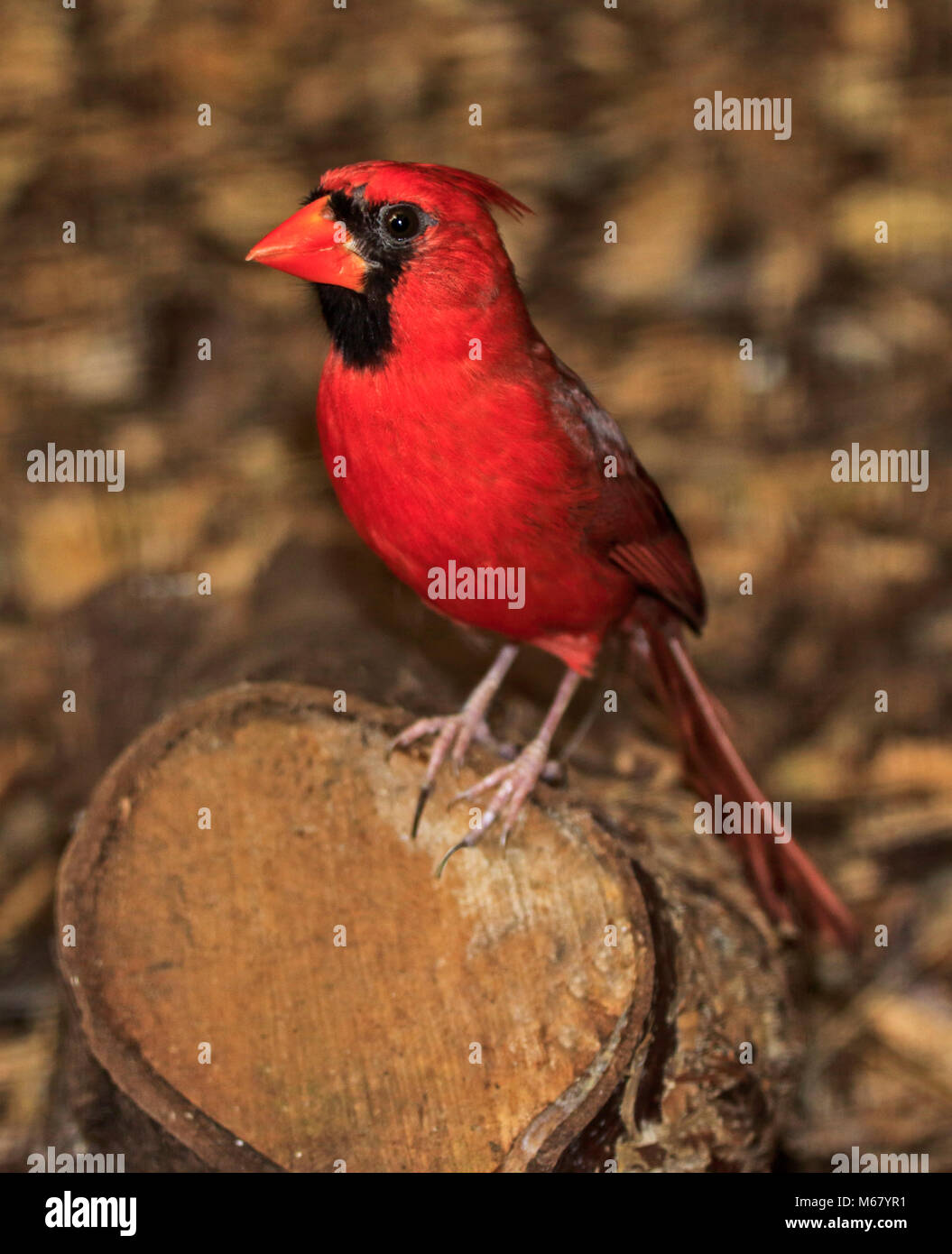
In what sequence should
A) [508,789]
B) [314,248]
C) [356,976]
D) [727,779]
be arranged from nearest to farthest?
[314,248] < [356,976] < [508,789] < [727,779]

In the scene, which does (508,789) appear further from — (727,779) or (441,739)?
(727,779)

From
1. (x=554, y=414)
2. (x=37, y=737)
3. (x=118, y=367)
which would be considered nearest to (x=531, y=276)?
(x=118, y=367)

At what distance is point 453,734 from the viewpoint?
→ 5.62ft

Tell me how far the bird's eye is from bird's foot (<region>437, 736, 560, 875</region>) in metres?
0.71

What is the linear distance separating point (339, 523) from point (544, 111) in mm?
960

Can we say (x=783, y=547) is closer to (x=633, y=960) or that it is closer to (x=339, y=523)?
(x=339, y=523)

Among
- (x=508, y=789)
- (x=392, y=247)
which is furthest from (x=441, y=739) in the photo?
(x=392, y=247)

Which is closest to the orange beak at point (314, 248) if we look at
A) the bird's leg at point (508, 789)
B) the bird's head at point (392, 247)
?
the bird's head at point (392, 247)

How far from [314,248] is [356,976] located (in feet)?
2.90

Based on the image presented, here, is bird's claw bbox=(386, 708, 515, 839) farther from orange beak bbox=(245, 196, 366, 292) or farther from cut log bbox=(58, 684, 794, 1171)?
orange beak bbox=(245, 196, 366, 292)

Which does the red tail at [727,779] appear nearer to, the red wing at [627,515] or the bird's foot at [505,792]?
the red wing at [627,515]

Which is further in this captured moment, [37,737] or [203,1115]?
[37,737]

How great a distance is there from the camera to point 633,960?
1.49m
